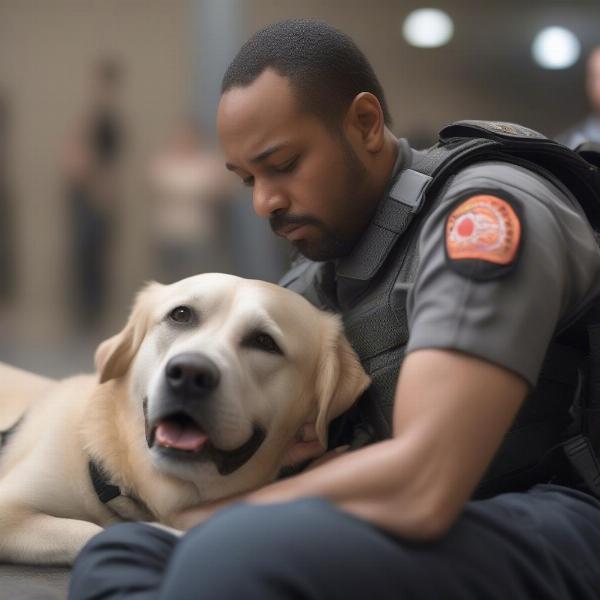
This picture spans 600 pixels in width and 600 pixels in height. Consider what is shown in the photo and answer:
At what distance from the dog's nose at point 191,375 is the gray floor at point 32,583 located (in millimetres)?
487

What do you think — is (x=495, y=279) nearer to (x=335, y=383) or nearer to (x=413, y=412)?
(x=413, y=412)

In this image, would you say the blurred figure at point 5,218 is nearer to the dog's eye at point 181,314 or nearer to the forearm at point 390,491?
the dog's eye at point 181,314

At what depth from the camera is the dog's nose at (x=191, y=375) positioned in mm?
1657

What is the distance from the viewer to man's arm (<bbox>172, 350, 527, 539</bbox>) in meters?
1.29

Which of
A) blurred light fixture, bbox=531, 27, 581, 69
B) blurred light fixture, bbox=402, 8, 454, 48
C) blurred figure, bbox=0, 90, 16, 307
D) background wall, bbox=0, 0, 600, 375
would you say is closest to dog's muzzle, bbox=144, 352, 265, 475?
Answer: background wall, bbox=0, 0, 600, 375

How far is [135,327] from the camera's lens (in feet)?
6.69

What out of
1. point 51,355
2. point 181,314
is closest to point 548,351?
point 181,314

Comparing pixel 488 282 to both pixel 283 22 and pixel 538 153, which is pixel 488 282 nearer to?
pixel 538 153

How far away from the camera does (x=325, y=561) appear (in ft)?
3.96

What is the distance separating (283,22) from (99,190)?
17.7 ft

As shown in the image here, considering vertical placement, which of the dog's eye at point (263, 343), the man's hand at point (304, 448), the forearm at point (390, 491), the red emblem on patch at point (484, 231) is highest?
the red emblem on patch at point (484, 231)

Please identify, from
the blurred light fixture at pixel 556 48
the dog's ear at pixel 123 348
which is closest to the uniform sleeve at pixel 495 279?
the dog's ear at pixel 123 348

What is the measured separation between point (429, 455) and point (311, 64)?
101 cm

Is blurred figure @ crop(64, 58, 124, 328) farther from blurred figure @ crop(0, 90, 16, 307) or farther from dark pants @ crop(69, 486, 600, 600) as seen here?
dark pants @ crop(69, 486, 600, 600)
